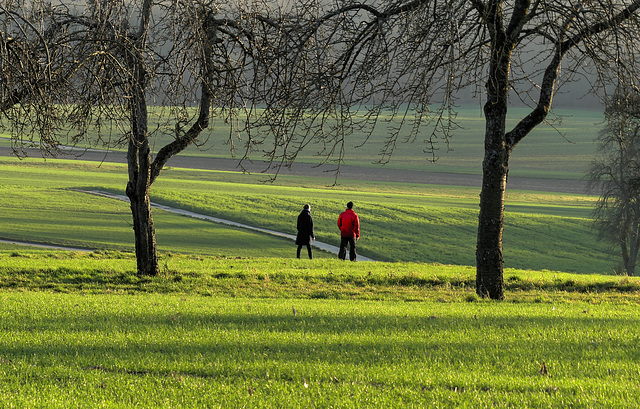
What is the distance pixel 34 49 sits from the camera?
27.0ft

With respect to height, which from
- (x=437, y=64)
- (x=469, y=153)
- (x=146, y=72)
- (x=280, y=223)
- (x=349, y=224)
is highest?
(x=469, y=153)

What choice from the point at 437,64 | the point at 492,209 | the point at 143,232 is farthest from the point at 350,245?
the point at 437,64

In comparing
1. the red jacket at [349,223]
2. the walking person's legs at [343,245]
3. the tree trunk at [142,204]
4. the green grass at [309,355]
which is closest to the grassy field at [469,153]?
the walking person's legs at [343,245]

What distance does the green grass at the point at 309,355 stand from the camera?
5.05m

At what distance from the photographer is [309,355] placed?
628cm

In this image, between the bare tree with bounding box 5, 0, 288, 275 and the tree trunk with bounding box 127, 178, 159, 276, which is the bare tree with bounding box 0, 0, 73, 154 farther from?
the tree trunk with bounding box 127, 178, 159, 276

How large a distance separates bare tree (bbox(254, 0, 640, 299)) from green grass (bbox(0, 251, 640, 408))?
95.3 inches

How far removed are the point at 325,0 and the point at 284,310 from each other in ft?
19.1

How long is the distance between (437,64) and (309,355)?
16.9ft

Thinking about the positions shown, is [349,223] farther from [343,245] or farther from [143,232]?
[143,232]

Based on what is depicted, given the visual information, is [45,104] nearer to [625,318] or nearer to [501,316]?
[501,316]

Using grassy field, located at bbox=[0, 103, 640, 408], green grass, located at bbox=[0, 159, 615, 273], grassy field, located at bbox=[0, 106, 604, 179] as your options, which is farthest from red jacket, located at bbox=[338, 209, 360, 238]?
grassy field, located at bbox=[0, 106, 604, 179]

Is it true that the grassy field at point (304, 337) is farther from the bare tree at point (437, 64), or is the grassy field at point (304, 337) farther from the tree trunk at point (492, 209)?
the bare tree at point (437, 64)

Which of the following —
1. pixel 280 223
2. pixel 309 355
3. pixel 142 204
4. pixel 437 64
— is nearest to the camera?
pixel 309 355
